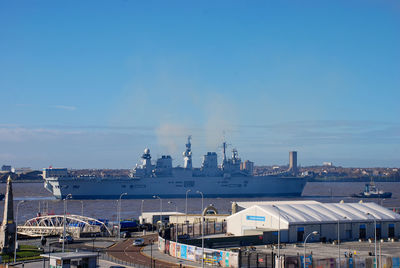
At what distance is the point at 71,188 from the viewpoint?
123750 mm

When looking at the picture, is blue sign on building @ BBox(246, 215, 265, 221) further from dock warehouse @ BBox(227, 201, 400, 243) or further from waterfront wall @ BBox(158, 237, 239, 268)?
waterfront wall @ BBox(158, 237, 239, 268)

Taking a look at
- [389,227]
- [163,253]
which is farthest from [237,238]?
[389,227]

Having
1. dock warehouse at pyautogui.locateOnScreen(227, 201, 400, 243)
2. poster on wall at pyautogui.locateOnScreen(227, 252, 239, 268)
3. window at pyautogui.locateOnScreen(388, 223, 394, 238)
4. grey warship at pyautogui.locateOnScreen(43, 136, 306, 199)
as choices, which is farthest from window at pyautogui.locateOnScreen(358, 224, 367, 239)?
grey warship at pyautogui.locateOnScreen(43, 136, 306, 199)

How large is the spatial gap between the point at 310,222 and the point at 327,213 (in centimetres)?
425

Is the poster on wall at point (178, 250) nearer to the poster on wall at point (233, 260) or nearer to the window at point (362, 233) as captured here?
the poster on wall at point (233, 260)

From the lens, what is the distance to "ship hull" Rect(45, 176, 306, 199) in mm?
124875

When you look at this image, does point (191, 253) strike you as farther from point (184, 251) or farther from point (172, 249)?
point (172, 249)

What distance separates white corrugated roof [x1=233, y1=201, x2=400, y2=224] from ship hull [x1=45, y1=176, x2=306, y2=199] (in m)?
72.8

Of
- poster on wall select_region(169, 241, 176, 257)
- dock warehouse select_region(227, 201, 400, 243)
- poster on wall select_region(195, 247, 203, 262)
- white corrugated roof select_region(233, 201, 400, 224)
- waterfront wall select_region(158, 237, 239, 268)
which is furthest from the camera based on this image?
white corrugated roof select_region(233, 201, 400, 224)

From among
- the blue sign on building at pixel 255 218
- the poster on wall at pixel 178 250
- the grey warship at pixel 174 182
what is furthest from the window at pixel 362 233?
the grey warship at pixel 174 182

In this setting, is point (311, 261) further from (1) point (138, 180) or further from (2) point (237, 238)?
(1) point (138, 180)

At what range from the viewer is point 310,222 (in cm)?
4394

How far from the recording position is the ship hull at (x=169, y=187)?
410 ft

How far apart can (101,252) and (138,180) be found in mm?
94580
